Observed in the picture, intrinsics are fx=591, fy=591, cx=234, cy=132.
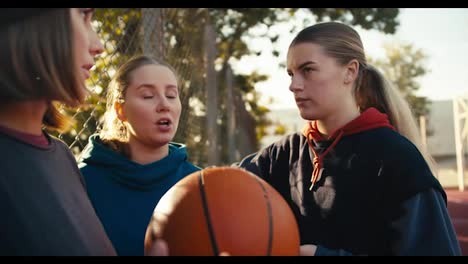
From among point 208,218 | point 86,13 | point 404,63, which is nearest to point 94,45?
point 86,13

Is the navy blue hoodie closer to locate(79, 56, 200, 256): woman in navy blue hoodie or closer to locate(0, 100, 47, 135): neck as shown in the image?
locate(79, 56, 200, 256): woman in navy blue hoodie

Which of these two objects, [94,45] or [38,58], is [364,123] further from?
[38,58]

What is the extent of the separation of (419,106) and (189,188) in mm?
30849

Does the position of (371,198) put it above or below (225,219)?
below

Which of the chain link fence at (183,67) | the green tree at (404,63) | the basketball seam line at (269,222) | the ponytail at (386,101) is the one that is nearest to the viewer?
the basketball seam line at (269,222)

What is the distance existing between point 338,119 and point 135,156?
0.98 meters

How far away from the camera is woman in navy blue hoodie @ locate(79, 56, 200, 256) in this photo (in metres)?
2.67

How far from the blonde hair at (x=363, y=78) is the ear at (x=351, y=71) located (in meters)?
0.02

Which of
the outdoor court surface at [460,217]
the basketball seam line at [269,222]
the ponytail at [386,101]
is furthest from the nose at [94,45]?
the outdoor court surface at [460,217]

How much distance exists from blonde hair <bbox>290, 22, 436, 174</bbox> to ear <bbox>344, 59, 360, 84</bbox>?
21 millimetres

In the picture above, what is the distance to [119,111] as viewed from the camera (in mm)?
2936

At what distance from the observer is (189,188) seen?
6.47ft

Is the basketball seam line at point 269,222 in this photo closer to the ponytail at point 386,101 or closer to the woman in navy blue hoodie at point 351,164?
the woman in navy blue hoodie at point 351,164

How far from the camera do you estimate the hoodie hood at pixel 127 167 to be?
2730mm
